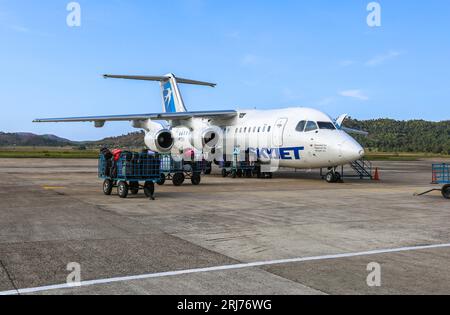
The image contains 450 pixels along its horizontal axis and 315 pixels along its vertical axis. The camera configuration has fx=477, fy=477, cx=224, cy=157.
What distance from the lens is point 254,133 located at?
1024 inches

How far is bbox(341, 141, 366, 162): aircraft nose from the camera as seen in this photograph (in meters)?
20.2

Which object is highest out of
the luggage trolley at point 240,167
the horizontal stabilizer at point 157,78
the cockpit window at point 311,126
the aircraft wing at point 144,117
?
the horizontal stabilizer at point 157,78

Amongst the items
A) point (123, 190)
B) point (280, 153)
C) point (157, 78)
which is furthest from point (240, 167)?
point (123, 190)

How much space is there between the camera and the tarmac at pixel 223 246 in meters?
5.68

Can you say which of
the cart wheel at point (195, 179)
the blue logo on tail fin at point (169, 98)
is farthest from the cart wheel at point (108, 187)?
the blue logo on tail fin at point (169, 98)

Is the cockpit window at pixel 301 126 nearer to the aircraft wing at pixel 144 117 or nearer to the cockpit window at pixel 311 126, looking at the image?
the cockpit window at pixel 311 126

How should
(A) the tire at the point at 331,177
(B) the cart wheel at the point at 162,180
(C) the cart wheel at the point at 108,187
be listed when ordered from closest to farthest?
(C) the cart wheel at the point at 108,187 < (B) the cart wheel at the point at 162,180 < (A) the tire at the point at 331,177

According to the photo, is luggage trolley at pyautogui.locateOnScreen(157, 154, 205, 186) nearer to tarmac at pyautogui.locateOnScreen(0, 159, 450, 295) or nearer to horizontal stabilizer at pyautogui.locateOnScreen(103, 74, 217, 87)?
tarmac at pyautogui.locateOnScreen(0, 159, 450, 295)

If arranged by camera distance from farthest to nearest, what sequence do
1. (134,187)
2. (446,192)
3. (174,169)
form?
1. (174,169)
2. (134,187)
3. (446,192)

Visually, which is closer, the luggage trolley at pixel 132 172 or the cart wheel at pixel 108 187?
the luggage trolley at pixel 132 172

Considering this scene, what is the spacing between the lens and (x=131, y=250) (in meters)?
7.50

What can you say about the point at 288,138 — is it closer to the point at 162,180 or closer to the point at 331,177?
the point at 331,177

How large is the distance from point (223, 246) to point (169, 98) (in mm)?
26923
